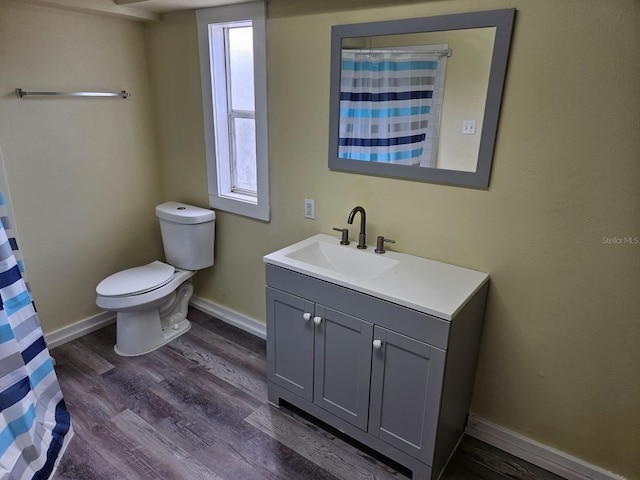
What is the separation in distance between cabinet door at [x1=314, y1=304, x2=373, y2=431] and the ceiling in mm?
1729

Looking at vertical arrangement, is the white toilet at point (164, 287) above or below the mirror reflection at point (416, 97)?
below

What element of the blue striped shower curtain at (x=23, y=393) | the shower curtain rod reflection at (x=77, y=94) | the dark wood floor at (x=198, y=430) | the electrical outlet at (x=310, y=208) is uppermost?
the shower curtain rod reflection at (x=77, y=94)

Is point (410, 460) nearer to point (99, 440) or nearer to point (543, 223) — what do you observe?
point (543, 223)

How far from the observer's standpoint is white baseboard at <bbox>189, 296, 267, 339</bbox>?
9.45 feet

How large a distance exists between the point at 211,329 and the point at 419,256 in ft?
5.25

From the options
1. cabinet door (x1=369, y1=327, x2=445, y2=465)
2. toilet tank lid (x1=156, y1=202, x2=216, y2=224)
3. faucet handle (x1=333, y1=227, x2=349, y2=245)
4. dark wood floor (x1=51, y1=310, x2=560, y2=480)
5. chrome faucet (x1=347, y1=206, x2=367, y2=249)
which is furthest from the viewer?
toilet tank lid (x1=156, y1=202, x2=216, y2=224)

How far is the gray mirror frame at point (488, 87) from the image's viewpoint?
1636 millimetres

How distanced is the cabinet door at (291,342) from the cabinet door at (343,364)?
0.18ft

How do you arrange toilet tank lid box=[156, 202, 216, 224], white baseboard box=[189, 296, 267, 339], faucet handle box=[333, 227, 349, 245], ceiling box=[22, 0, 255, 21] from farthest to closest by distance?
white baseboard box=[189, 296, 267, 339]
toilet tank lid box=[156, 202, 216, 224]
ceiling box=[22, 0, 255, 21]
faucet handle box=[333, 227, 349, 245]

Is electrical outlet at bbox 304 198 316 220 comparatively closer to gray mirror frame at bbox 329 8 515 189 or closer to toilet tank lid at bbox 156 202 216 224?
gray mirror frame at bbox 329 8 515 189

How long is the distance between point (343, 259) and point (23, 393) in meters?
1.52

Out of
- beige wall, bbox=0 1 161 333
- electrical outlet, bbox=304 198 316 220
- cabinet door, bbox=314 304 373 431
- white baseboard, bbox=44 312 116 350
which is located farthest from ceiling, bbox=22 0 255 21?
white baseboard, bbox=44 312 116 350

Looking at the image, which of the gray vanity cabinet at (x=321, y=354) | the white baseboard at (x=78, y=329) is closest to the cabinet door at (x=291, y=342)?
the gray vanity cabinet at (x=321, y=354)

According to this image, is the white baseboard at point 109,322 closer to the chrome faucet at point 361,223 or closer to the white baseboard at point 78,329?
the white baseboard at point 78,329
